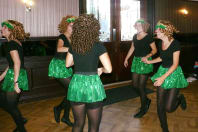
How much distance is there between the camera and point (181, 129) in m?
3.38

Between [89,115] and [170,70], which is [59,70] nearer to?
[89,115]

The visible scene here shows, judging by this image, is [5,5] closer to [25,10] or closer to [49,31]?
[25,10]

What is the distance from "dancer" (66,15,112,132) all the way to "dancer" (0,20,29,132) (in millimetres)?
844

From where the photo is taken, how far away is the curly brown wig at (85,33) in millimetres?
2000

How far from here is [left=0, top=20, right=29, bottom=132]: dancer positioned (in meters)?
2.63

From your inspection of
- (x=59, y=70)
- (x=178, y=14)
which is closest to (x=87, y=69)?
(x=59, y=70)

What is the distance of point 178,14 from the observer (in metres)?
7.83

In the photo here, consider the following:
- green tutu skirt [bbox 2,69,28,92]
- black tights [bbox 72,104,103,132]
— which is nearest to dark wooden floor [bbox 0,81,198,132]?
green tutu skirt [bbox 2,69,28,92]

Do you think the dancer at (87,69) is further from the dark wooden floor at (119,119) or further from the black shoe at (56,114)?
the black shoe at (56,114)

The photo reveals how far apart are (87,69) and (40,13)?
3.62 m

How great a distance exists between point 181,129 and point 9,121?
2.65 m

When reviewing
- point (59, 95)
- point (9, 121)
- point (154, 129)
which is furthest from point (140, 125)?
point (59, 95)

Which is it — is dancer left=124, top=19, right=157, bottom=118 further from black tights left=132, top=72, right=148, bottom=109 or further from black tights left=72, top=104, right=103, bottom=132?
black tights left=72, top=104, right=103, bottom=132

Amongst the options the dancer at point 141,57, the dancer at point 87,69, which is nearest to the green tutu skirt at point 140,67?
the dancer at point 141,57
